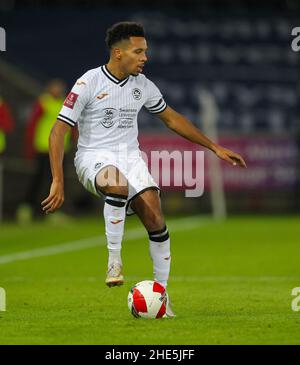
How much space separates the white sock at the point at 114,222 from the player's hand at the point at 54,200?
438 mm

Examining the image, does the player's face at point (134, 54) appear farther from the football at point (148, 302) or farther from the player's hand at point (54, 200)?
the football at point (148, 302)

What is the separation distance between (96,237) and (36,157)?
4771 millimetres

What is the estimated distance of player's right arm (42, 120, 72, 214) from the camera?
7359mm

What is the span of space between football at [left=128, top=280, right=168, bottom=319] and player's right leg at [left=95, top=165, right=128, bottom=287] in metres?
0.23

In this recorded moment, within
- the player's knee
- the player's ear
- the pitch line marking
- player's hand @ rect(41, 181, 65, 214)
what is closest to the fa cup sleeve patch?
the player's ear

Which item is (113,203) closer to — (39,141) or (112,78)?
(112,78)

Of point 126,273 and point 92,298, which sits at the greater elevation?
point 126,273

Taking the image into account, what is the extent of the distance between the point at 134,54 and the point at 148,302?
5.42 ft

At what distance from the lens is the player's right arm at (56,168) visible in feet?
24.1

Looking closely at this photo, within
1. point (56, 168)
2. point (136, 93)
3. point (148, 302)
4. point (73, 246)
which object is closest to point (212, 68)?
point (73, 246)

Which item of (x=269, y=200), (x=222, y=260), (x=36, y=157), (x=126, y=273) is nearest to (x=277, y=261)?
(x=222, y=260)

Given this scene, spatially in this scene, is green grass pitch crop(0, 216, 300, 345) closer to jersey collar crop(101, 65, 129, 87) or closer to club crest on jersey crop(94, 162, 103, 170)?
club crest on jersey crop(94, 162, 103, 170)
